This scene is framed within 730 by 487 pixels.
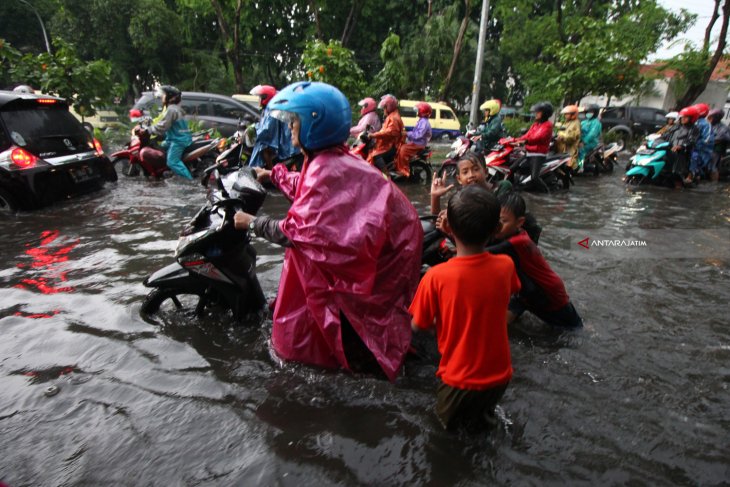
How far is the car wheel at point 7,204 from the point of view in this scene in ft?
18.7

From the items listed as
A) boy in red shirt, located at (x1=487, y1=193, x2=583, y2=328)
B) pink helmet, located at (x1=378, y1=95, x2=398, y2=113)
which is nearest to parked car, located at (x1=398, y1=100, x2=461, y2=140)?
pink helmet, located at (x1=378, y1=95, x2=398, y2=113)

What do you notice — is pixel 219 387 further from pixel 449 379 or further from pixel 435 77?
pixel 435 77

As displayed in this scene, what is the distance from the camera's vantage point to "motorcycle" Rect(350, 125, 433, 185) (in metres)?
8.61

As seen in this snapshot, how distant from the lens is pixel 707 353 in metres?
3.04

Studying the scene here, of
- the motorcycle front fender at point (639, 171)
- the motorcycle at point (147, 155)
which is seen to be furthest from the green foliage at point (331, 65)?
the motorcycle front fender at point (639, 171)

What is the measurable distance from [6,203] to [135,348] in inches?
166

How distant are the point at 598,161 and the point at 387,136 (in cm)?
567

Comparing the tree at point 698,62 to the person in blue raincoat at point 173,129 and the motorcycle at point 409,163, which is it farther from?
the person in blue raincoat at point 173,129

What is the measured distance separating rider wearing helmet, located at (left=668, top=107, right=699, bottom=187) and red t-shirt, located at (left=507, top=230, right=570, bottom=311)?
8.06 m

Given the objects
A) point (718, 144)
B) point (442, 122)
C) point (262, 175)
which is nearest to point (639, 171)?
point (718, 144)

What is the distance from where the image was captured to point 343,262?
216 centimetres

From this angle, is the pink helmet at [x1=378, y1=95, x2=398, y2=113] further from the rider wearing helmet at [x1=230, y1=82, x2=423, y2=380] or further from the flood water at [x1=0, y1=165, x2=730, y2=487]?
the rider wearing helmet at [x1=230, y1=82, x2=423, y2=380]

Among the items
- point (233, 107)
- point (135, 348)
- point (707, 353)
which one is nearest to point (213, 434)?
point (135, 348)

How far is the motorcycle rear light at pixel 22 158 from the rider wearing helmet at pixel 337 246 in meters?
4.72
